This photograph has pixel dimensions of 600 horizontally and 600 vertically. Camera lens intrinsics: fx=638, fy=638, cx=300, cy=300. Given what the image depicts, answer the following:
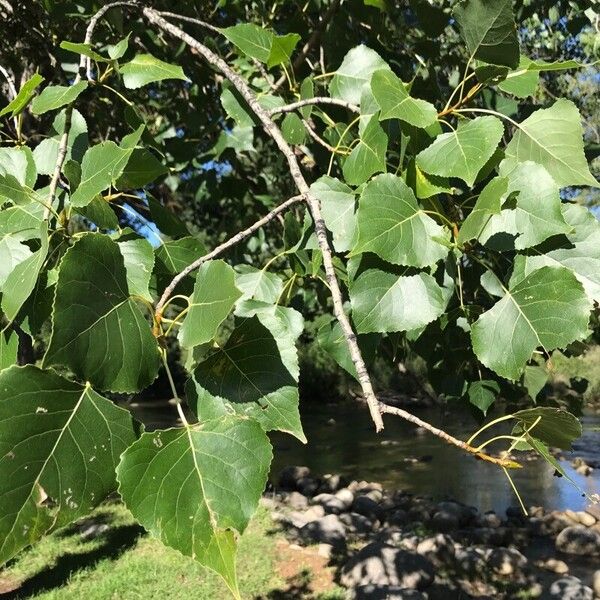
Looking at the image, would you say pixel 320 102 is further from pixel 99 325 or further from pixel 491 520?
pixel 491 520

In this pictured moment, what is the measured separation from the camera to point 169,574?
4707 millimetres

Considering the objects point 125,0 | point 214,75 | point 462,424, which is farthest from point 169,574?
point 462,424

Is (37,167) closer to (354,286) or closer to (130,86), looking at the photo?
(130,86)

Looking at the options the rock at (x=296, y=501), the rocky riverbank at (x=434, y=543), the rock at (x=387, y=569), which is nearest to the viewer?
the rock at (x=387, y=569)

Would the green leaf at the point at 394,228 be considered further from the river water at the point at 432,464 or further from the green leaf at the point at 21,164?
the river water at the point at 432,464

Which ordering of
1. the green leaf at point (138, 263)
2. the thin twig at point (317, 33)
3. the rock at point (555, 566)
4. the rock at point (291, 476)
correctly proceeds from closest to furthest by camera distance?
the green leaf at point (138, 263)
the thin twig at point (317, 33)
the rock at point (555, 566)
the rock at point (291, 476)

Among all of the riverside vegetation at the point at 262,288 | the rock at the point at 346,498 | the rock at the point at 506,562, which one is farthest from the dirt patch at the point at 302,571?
the riverside vegetation at the point at 262,288

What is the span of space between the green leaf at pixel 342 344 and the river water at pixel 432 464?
6.81 m

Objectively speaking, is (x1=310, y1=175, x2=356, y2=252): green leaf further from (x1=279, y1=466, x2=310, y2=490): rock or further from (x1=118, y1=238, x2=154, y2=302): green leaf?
(x1=279, y1=466, x2=310, y2=490): rock

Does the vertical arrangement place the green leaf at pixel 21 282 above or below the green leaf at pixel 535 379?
above

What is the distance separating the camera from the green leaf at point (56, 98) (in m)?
0.94

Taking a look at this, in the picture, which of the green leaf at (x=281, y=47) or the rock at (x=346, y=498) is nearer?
the green leaf at (x=281, y=47)

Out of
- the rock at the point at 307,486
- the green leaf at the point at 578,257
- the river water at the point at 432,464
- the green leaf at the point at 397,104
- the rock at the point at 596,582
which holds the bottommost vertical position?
the river water at the point at 432,464

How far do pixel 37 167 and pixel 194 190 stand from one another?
5.07 ft
